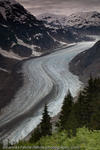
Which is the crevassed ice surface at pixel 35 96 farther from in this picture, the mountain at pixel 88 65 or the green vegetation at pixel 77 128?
the green vegetation at pixel 77 128

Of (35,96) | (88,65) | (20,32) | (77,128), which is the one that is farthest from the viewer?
(20,32)

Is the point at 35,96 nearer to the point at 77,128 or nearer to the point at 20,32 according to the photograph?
the point at 77,128

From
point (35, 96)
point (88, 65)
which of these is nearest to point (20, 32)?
point (88, 65)

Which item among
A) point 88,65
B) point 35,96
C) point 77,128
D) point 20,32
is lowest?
point 35,96

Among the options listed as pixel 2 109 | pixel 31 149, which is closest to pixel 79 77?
pixel 2 109

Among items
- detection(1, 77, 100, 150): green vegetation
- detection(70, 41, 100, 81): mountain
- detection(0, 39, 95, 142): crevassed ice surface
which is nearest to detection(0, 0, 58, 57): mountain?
detection(0, 39, 95, 142): crevassed ice surface

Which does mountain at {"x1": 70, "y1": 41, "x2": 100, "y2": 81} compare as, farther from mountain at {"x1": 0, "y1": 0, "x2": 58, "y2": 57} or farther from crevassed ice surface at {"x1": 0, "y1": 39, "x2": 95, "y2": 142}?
mountain at {"x1": 0, "y1": 0, "x2": 58, "y2": 57}
